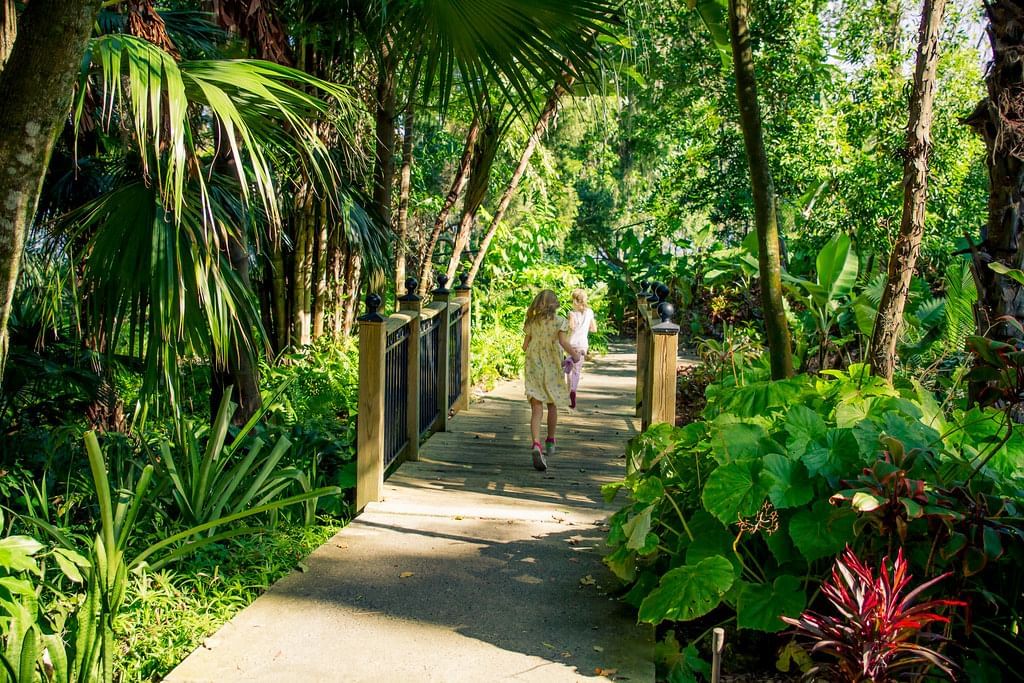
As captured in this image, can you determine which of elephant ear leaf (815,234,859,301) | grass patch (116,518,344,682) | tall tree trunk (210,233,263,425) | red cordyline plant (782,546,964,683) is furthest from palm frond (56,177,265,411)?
elephant ear leaf (815,234,859,301)

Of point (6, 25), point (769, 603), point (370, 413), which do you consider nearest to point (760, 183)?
point (370, 413)

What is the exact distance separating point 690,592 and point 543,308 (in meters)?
3.93

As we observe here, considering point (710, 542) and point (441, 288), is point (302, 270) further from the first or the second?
point (710, 542)

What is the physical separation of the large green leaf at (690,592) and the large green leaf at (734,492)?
0.60ft

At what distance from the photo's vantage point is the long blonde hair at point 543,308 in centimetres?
718

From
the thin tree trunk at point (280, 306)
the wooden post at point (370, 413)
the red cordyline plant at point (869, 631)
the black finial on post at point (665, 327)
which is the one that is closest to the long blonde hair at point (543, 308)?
the black finial on post at point (665, 327)

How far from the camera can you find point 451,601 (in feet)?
13.6

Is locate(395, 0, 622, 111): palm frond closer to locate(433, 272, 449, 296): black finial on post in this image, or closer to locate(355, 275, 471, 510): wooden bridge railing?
locate(355, 275, 471, 510): wooden bridge railing

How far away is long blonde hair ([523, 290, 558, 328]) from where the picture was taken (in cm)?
718

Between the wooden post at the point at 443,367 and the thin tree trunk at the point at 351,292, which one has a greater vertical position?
the thin tree trunk at the point at 351,292

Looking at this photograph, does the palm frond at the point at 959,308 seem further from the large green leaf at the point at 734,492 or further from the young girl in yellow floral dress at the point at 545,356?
the large green leaf at the point at 734,492

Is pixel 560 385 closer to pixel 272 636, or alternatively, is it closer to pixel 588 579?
pixel 588 579

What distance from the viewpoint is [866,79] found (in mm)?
10977

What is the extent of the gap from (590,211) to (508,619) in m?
19.4
